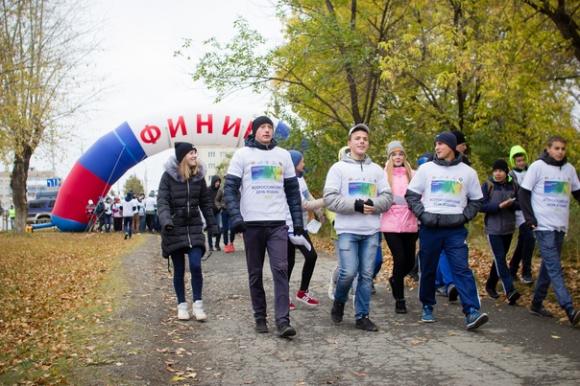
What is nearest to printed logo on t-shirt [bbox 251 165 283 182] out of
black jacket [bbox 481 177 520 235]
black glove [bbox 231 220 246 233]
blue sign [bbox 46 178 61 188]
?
black glove [bbox 231 220 246 233]

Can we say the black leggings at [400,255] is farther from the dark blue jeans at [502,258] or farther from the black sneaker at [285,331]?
the black sneaker at [285,331]

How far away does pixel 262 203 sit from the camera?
7055 millimetres

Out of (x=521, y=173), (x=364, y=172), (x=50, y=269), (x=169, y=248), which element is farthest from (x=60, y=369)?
(x=50, y=269)

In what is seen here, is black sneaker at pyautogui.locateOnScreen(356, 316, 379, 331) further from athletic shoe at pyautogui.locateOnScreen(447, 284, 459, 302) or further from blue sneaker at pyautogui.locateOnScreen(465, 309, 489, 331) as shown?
athletic shoe at pyautogui.locateOnScreen(447, 284, 459, 302)

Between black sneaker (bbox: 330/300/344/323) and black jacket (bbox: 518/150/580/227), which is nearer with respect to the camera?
black sneaker (bbox: 330/300/344/323)

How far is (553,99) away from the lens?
1603cm

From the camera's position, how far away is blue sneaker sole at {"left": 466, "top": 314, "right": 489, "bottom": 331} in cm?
695

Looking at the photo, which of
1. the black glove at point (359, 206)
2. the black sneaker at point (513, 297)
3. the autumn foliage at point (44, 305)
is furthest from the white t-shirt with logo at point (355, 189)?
the autumn foliage at point (44, 305)

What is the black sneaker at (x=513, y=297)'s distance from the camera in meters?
8.58

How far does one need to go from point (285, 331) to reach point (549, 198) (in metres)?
3.28

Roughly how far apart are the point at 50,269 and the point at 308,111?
9227 millimetres

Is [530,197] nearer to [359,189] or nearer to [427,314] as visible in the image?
[427,314]

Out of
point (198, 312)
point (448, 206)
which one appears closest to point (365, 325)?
point (448, 206)

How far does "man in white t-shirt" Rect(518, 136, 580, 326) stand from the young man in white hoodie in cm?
164
